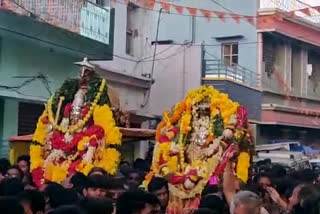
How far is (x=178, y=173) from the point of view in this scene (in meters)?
12.3

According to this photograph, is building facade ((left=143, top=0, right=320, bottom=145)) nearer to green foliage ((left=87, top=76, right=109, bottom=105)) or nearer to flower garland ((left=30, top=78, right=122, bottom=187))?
green foliage ((left=87, top=76, right=109, bottom=105))

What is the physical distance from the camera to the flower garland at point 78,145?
12336 millimetres

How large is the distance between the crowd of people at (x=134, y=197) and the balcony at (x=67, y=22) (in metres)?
5.66

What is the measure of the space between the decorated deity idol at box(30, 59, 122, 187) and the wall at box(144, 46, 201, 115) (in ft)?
41.3

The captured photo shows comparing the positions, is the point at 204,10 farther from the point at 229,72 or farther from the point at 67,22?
the point at 229,72

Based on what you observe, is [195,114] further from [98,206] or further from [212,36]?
[212,36]

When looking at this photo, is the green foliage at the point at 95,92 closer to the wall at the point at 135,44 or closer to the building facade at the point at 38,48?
the building facade at the point at 38,48

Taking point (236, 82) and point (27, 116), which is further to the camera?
point (236, 82)

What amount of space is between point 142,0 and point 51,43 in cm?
591

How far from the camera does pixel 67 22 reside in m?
18.5

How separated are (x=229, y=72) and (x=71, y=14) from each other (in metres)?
9.44

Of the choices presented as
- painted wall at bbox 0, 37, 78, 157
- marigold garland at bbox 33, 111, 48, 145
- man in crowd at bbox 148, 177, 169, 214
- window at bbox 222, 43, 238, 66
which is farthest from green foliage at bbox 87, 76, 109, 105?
window at bbox 222, 43, 238, 66

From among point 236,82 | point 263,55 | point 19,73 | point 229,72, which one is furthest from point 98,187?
point 263,55

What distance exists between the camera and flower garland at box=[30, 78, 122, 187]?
12336 millimetres
